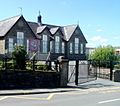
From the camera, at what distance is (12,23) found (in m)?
38.7

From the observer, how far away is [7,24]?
39688mm

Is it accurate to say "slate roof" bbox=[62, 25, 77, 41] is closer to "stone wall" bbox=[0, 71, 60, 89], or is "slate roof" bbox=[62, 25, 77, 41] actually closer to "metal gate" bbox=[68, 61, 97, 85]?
"metal gate" bbox=[68, 61, 97, 85]

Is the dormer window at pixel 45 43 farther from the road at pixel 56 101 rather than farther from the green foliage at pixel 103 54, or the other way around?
the road at pixel 56 101

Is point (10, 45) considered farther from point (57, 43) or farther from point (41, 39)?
point (57, 43)

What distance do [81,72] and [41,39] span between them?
49.9 ft

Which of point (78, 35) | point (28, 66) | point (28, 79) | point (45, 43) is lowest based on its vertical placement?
point (28, 79)

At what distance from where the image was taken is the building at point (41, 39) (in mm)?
38281

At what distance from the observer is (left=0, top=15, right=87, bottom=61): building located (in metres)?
38.3

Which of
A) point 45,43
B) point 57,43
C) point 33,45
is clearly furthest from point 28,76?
point 57,43

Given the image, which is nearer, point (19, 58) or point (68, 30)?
point (19, 58)

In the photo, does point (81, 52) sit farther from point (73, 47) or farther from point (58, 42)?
point (58, 42)

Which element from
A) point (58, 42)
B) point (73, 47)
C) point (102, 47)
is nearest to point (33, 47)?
point (58, 42)

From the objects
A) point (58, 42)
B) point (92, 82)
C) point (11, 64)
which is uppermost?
point (58, 42)

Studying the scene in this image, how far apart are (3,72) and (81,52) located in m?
31.5
